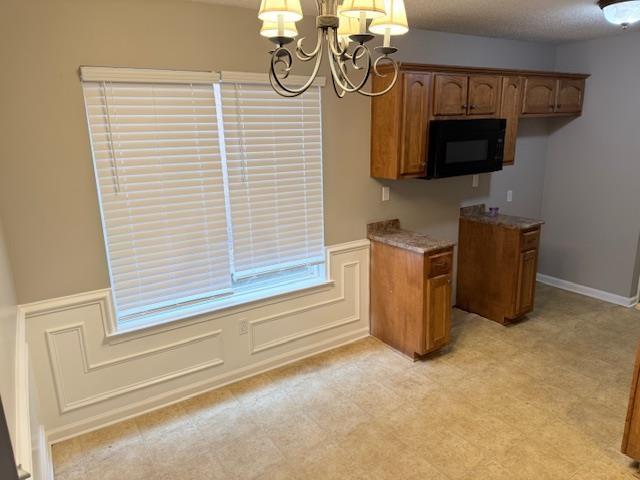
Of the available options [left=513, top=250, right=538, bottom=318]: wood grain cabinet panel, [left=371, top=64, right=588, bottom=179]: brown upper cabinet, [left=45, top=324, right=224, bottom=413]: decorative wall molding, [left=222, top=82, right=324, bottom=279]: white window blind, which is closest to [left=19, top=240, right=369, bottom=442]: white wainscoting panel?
[left=45, top=324, right=224, bottom=413]: decorative wall molding

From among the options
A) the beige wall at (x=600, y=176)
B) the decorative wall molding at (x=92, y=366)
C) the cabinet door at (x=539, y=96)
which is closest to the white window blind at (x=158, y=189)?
the decorative wall molding at (x=92, y=366)

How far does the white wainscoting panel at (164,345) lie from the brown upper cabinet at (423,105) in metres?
0.73

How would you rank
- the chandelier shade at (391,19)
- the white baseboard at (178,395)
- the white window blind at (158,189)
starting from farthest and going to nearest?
the white baseboard at (178,395) < the white window blind at (158,189) < the chandelier shade at (391,19)

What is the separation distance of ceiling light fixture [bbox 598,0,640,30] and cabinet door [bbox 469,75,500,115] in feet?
2.78

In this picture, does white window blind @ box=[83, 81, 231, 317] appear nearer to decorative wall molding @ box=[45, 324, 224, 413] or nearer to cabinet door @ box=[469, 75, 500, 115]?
decorative wall molding @ box=[45, 324, 224, 413]

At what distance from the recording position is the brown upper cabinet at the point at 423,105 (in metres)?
3.10

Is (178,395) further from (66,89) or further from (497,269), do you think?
(497,269)

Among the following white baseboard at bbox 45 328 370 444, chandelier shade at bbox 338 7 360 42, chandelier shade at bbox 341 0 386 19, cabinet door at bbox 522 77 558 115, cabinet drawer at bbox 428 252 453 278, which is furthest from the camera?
cabinet door at bbox 522 77 558 115

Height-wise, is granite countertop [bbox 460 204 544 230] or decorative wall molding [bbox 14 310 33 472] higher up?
granite countertop [bbox 460 204 544 230]

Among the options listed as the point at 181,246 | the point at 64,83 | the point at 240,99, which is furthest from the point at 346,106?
the point at 64,83

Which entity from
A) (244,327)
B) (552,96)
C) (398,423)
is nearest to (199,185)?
(244,327)

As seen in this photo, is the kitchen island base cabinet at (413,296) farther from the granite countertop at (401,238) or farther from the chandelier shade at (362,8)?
the chandelier shade at (362,8)

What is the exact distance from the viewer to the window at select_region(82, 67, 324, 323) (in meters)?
2.45

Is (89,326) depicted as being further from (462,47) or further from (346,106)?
(462,47)
